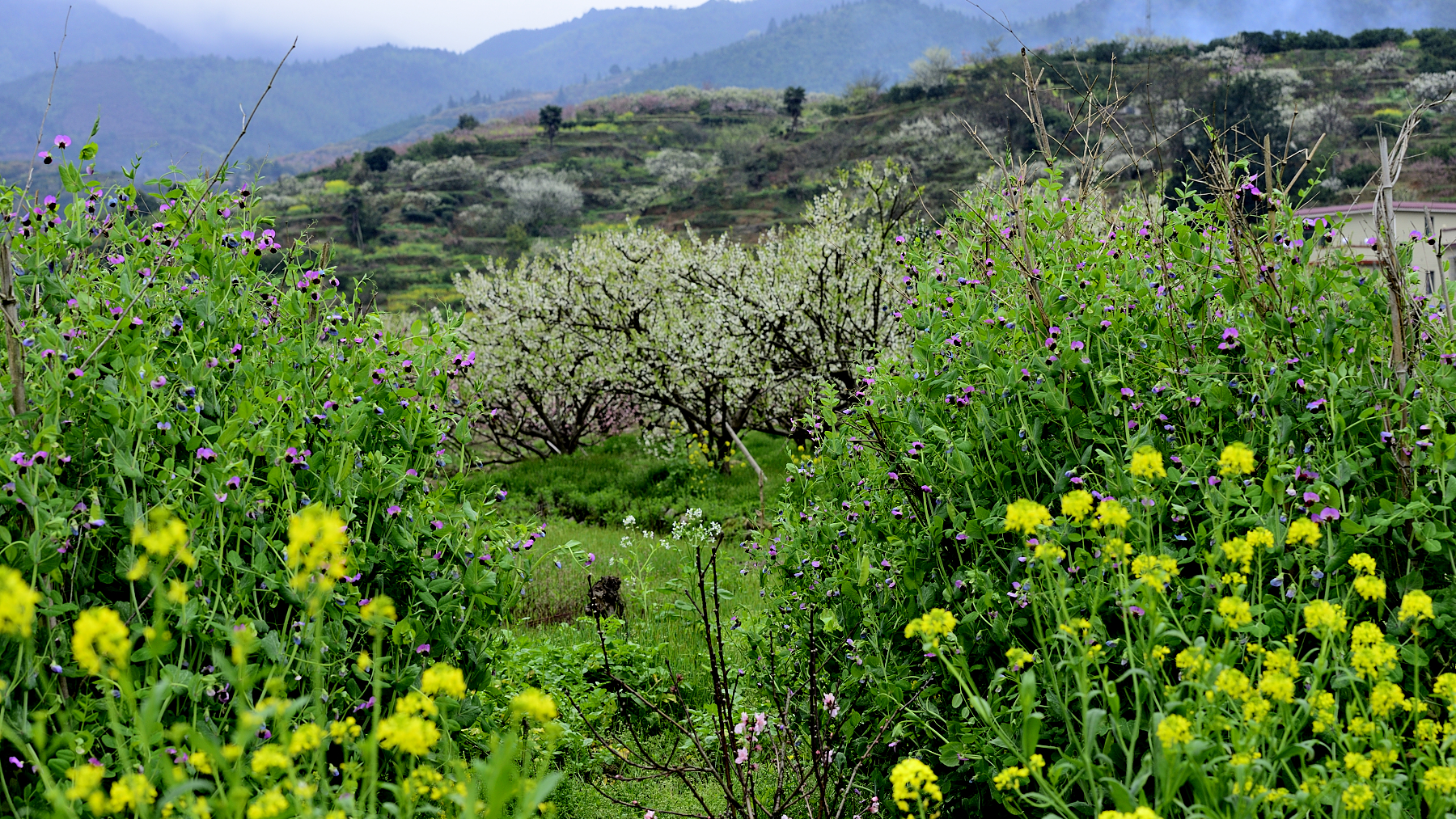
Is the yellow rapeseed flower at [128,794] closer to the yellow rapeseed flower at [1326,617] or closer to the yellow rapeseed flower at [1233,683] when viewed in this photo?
the yellow rapeseed flower at [1233,683]

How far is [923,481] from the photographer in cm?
298

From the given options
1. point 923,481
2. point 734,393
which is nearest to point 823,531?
point 923,481

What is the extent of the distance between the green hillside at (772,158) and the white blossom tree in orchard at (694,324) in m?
24.1

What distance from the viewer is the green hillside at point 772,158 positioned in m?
43.4

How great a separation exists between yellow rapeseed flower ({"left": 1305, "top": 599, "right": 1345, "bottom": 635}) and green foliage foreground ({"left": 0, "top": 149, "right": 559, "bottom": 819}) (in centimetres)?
164

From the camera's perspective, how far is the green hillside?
142ft

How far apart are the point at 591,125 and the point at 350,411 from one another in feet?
301

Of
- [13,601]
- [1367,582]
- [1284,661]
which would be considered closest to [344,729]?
[13,601]

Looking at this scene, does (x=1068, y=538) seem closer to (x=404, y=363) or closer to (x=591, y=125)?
(x=404, y=363)

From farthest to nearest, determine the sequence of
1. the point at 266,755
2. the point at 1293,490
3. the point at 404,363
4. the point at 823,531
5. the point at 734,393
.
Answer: the point at 734,393 → the point at 823,531 → the point at 404,363 → the point at 1293,490 → the point at 266,755

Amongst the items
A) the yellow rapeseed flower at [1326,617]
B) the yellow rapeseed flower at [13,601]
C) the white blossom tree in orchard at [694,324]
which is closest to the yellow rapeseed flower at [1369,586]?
the yellow rapeseed flower at [1326,617]

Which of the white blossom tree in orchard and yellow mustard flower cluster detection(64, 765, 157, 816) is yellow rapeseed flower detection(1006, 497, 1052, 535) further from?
the white blossom tree in orchard

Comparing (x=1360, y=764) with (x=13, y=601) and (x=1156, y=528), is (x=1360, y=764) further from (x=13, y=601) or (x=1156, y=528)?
(x=13, y=601)

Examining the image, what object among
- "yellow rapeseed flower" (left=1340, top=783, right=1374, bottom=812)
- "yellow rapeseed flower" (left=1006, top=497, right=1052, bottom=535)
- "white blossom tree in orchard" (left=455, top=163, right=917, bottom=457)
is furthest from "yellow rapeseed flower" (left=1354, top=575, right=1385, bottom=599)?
"white blossom tree in orchard" (left=455, top=163, right=917, bottom=457)
